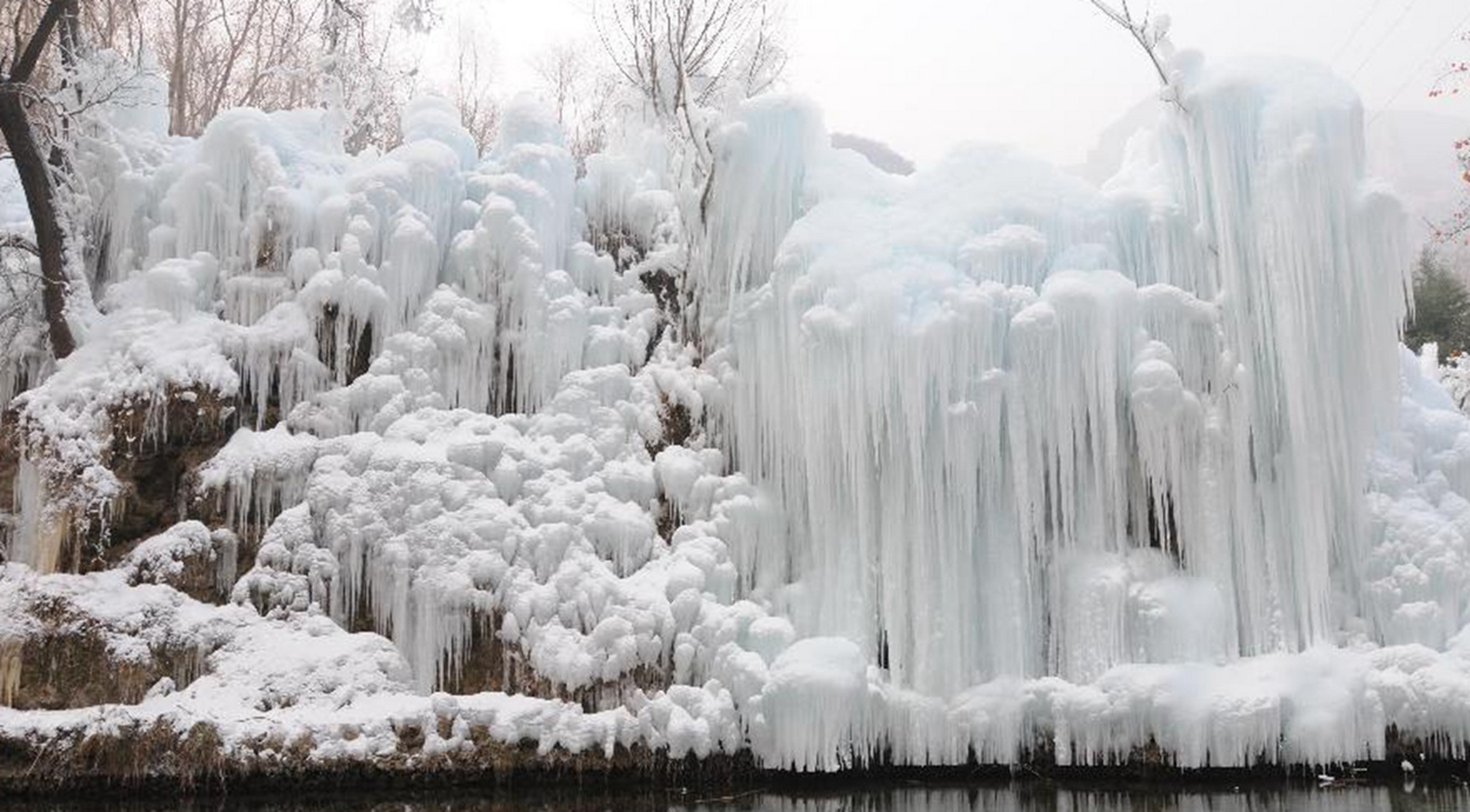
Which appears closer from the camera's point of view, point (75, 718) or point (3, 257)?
point (75, 718)

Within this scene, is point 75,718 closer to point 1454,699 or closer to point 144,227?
point 144,227

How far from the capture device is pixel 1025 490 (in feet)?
23.4

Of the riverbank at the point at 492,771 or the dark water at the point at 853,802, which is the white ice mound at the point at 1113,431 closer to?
the riverbank at the point at 492,771

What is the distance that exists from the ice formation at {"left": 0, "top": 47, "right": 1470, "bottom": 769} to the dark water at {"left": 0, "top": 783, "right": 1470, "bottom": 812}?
279 millimetres

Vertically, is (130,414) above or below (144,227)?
below

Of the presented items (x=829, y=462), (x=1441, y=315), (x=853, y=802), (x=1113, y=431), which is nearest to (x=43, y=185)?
(x=829, y=462)

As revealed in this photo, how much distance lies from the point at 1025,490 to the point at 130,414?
605 centimetres

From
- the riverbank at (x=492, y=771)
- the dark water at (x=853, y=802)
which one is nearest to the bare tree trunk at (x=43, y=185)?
the riverbank at (x=492, y=771)

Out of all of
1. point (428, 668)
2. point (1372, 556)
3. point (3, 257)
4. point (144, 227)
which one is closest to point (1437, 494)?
point (1372, 556)

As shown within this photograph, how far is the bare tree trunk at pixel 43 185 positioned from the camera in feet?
25.0

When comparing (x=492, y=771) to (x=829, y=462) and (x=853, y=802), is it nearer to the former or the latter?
(x=853, y=802)

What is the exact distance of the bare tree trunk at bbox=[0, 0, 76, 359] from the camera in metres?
7.62

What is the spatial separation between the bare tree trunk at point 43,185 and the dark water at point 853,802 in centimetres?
338

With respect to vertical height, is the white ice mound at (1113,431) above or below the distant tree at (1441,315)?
below
